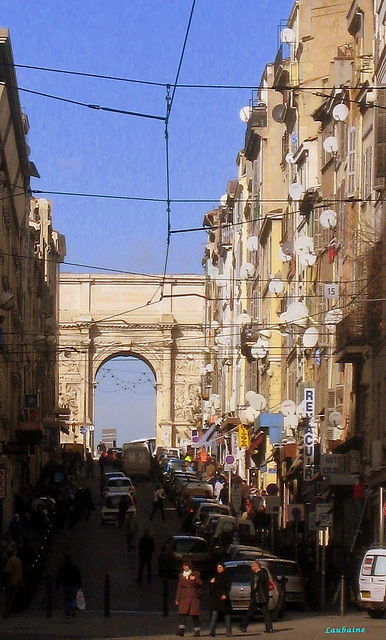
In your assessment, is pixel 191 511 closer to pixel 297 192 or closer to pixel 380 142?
pixel 297 192

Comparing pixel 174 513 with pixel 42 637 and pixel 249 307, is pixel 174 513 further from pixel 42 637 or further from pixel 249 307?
pixel 42 637

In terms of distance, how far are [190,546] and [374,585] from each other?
11.4 m

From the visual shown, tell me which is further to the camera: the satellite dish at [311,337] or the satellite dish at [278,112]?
the satellite dish at [278,112]

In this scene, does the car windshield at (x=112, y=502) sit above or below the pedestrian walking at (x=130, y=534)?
above

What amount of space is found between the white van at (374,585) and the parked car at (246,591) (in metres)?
1.55

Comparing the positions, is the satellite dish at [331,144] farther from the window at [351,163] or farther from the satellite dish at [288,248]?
the satellite dish at [288,248]

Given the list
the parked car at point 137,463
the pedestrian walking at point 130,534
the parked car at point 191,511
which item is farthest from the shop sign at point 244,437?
the pedestrian walking at point 130,534

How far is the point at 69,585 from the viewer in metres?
29.8

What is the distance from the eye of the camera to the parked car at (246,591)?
96.7 ft

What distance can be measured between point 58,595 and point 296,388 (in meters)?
20.7

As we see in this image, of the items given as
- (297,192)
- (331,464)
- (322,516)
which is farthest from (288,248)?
(322,516)

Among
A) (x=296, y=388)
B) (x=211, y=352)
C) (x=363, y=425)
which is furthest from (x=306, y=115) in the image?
(x=211, y=352)

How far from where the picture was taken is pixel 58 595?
3519 centimetres

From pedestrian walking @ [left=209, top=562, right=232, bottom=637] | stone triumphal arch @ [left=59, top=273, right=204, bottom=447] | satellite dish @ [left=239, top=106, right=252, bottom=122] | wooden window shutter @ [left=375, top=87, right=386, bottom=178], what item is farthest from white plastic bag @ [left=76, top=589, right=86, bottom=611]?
stone triumphal arch @ [left=59, top=273, right=204, bottom=447]
